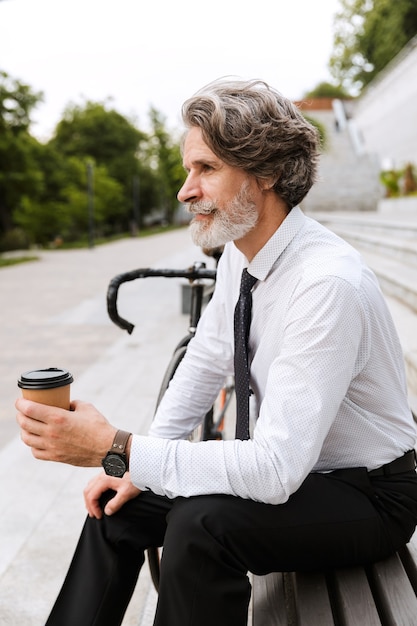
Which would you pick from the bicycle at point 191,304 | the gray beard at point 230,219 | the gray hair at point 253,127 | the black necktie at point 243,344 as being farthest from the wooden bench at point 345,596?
the bicycle at point 191,304

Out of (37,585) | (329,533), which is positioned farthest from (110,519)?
(37,585)

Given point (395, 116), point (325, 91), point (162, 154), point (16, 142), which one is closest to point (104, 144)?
point (162, 154)

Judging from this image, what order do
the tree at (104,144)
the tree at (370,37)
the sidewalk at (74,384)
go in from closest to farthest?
1. the sidewalk at (74,384)
2. the tree at (370,37)
3. the tree at (104,144)

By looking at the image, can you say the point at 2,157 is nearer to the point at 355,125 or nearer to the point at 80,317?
the point at 80,317

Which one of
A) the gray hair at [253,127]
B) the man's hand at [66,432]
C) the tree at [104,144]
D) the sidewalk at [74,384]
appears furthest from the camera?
the tree at [104,144]

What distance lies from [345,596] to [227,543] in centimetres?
30

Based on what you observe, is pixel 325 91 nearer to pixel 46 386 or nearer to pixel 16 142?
pixel 16 142

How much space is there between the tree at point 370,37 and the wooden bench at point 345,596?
47.1m

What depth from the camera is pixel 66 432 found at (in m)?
1.60

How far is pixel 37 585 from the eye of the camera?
8.89ft

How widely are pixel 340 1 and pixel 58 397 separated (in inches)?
2218

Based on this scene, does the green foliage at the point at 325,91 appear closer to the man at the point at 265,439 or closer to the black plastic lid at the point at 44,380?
the man at the point at 265,439

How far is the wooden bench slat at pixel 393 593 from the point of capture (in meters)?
1.47

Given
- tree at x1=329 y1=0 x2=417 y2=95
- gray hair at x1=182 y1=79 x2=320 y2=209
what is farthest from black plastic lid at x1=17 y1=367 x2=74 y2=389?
tree at x1=329 y1=0 x2=417 y2=95
